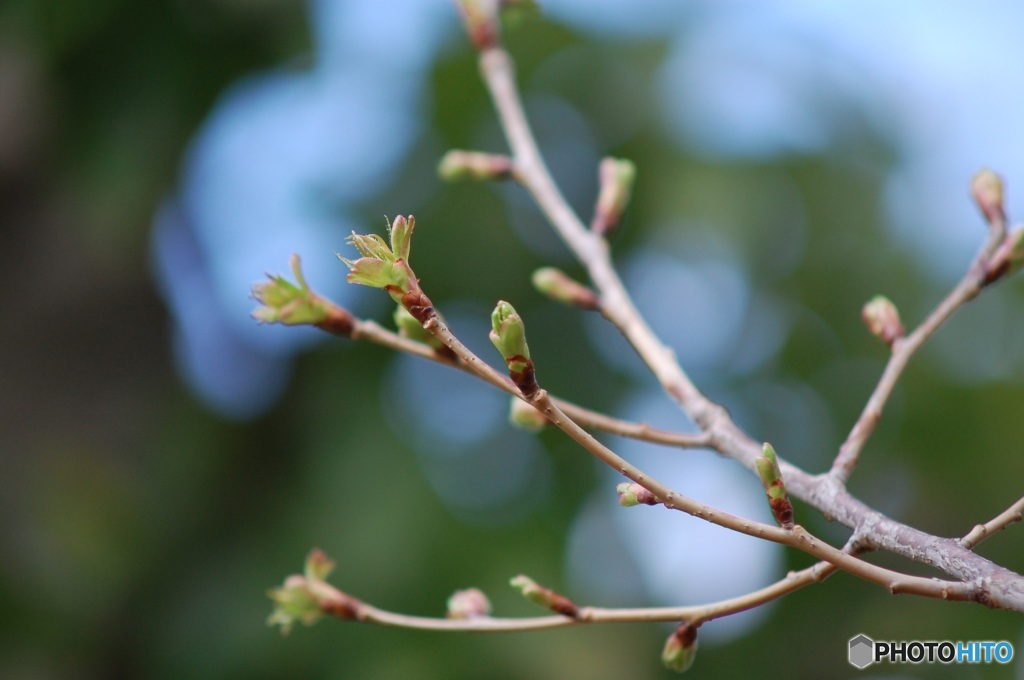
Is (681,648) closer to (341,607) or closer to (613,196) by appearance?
(341,607)

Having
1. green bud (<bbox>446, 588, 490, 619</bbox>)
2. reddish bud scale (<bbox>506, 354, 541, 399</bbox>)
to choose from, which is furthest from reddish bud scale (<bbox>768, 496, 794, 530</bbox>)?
green bud (<bbox>446, 588, 490, 619</bbox>)

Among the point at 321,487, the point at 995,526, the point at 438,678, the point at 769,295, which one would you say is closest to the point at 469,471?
the point at 321,487

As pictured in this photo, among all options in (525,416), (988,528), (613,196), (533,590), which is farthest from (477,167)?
(988,528)

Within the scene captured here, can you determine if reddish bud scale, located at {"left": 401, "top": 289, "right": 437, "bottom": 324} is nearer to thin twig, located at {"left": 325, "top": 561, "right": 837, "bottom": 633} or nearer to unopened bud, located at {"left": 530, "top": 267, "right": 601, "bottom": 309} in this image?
thin twig, located at {"left": 325, "top": 561, "right": 837, "bottom": 633}

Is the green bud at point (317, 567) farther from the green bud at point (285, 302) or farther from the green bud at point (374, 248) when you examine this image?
the green bud at point (374, 248)

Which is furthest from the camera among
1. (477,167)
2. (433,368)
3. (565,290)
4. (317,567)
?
(433,368)

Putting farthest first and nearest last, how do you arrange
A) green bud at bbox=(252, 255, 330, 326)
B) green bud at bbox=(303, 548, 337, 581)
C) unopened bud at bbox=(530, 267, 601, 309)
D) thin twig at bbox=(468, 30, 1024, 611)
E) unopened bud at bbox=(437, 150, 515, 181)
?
1. unopened bud at bbox=(437, 150, 515, 181)
2. unopened bud at bbox=(530, 267, 601, 309)
3. green bud at bbox=(303, 548, 337, 581)
4. green bud at bbox=(252, 255, 330, 326)
5. thin twig at bbox=(468, 30, 1024, 611)
